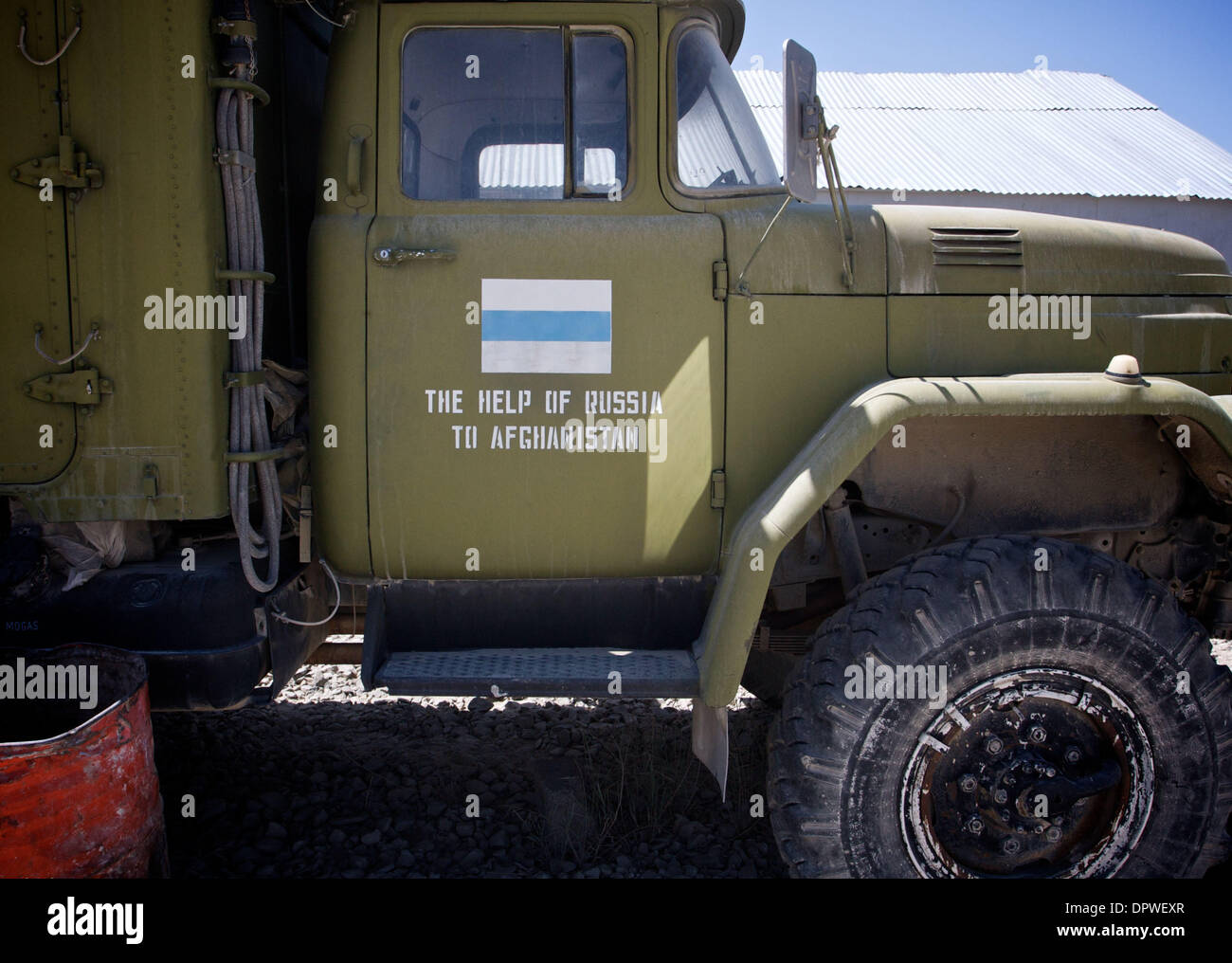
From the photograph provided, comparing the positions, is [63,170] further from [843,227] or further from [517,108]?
[843,227]

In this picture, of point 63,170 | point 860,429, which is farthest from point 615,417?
point 63,170

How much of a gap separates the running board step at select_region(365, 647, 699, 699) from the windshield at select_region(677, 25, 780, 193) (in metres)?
1.53

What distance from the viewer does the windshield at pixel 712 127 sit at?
2.79 m

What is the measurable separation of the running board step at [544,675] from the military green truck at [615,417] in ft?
0.05

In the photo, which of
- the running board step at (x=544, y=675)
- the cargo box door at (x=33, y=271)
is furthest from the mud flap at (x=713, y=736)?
the cargo box door at (x=33, y=271)

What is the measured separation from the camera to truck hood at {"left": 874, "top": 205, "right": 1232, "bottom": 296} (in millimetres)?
2816

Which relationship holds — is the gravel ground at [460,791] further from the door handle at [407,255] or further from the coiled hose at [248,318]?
the door handle at [407,255]

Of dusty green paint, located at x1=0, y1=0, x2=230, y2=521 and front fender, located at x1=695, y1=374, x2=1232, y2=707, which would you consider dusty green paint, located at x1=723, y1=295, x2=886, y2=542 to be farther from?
dusty green paint, located at x1=0, y1=0, x2=230, y2=521

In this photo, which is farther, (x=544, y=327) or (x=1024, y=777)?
(x=544, y=327)

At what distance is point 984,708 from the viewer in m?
2.51

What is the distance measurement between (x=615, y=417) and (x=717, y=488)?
39cm

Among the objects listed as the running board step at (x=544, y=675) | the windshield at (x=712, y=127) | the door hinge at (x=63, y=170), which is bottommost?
the running board step at (x=544, y=675)

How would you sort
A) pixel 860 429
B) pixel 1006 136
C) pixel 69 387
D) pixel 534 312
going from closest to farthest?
pixel 860 429, pixel 69 387, pixel 534 312, pixel 1006 136

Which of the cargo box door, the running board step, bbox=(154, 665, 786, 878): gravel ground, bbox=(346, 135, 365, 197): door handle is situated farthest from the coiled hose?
bbox=(154, 665, 786, 878): gravel ground
